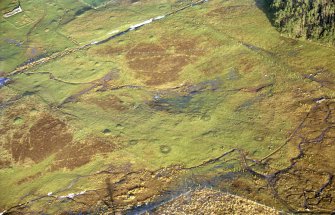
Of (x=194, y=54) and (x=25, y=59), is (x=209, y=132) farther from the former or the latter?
(x=25, y=59)

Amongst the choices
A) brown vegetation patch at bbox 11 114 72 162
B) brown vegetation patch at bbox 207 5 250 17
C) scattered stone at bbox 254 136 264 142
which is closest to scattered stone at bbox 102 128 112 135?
brown vegetation patch at bbox 11 114 72 162

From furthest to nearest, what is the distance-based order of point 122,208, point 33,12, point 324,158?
point 33,12 < point 324,158 < point 122,208

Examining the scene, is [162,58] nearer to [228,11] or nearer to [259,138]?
[228,11]

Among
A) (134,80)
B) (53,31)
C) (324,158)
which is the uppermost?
(53,31)

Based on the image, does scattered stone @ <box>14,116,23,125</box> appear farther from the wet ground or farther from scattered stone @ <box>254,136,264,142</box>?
scattered stone @ <box>254,136,264,142</box>

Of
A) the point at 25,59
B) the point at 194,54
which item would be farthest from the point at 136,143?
the point at 25,59

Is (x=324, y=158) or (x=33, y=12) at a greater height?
(x=33, y=12)

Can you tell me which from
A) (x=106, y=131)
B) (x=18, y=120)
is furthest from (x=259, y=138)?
(x=18, y=120)
